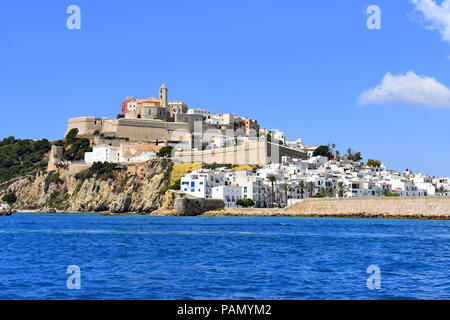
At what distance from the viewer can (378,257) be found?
23.5 m

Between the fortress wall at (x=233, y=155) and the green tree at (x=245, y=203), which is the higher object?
the fortress wall at (x=233, y=155)

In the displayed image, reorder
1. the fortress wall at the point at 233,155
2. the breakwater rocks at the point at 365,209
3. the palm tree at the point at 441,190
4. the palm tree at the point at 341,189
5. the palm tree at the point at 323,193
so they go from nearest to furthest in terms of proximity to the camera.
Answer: the breakwater rocks at the point at 365,209 → the palm tree at the point at 323,193 → the palm tree at the point at 341,189 → the palm tree at the point at 441,190 → the fortress wall at the point at 233,155

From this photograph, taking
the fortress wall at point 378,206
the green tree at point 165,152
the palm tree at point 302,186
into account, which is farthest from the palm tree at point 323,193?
the green tree at point 165,152

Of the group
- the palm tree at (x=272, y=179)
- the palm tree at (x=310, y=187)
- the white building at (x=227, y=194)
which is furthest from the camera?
the palm tree at (x=310, y=187)

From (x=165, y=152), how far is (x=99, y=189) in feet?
39.7

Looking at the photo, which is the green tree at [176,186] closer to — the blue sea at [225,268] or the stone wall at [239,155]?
the stone wall at [239,155]

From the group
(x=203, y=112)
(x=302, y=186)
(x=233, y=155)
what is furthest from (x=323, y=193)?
(x=203, y=112)

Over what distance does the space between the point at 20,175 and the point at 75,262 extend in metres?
90.5

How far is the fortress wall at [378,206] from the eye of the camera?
56594 mm

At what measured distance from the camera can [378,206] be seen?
61188mm

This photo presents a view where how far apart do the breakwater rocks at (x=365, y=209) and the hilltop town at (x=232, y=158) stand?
6628mm
